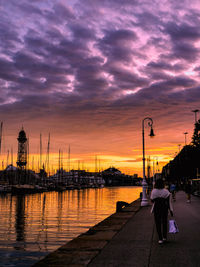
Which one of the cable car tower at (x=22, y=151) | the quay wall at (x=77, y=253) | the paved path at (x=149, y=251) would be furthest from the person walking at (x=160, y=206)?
the cable car tower at (x=22, y=151)

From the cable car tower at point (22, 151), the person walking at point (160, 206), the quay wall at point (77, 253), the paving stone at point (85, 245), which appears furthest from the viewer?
the cable car tower at point (22, 151)

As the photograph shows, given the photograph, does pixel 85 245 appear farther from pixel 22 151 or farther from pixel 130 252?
pixel 22 151

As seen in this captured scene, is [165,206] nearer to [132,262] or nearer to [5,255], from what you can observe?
[132,262]

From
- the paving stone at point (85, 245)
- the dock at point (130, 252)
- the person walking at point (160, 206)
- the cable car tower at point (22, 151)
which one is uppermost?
the cable car tower at point (22, 151)

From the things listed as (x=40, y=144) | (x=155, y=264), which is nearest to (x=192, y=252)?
(x=155, y=264)

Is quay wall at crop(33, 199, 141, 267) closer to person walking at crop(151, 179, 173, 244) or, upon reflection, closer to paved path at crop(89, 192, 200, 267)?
paved path at crop(89, 192, 200, 267)

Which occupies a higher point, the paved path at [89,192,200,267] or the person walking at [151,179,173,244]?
the person walking at [151,179,173,244]

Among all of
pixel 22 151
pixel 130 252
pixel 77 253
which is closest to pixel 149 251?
pixel 130 252

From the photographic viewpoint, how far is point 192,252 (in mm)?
9648

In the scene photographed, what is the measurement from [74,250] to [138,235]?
3582 millimetres

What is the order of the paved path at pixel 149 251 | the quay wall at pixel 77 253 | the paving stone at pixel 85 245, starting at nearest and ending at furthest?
the paved path at pixel 149 251, the quay wall at pixel 77 253, the paving stone at pixel 85 245

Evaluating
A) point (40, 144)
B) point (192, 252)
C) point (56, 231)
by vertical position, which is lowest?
point (56, 231)

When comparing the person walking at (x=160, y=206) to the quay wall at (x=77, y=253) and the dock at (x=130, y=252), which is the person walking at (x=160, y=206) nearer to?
the dock at (x=130, y=252)

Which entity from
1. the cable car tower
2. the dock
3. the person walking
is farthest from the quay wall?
the cable car tower
